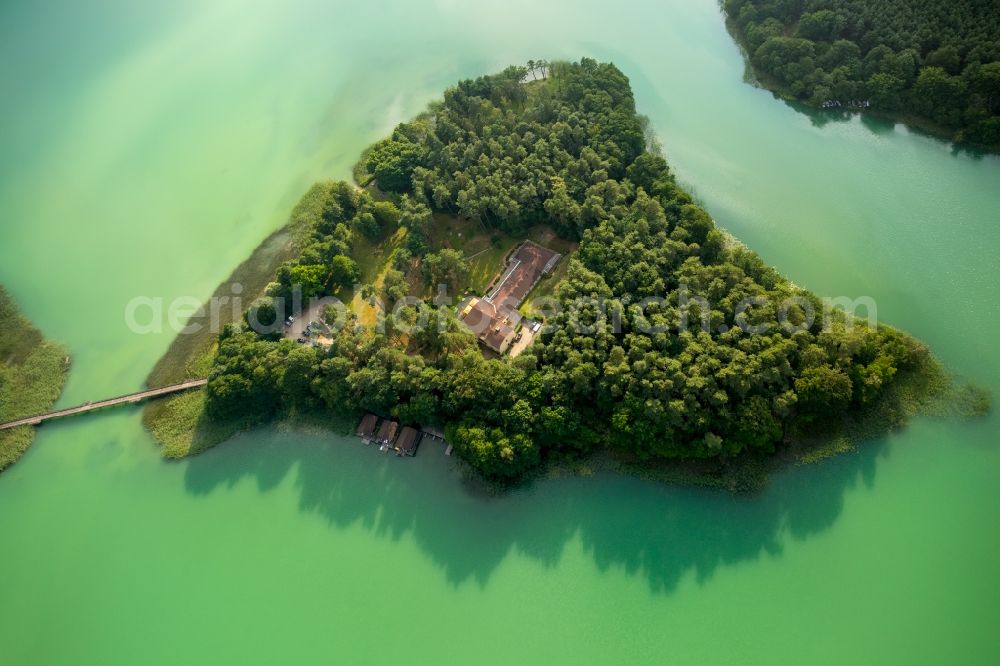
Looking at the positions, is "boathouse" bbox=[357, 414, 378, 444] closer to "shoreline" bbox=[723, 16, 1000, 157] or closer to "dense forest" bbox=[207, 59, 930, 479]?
"dense forest" bbox=[207, 59, 930, 479]

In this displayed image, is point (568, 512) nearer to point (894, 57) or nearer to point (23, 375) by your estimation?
point (23, 375)

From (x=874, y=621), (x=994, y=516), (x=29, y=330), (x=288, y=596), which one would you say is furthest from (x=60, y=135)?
(x=994, y=516)

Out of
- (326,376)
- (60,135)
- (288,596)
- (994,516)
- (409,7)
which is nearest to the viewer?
(994,516)

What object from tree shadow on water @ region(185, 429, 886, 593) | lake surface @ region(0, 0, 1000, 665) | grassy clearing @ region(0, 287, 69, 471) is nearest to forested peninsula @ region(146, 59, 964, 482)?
tree shadow on water @ region(185, 429, 886, 593)

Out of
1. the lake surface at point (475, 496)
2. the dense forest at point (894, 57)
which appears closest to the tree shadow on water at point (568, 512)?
the lake surface at point (475, 496)

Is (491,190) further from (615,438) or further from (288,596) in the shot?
(288,596)

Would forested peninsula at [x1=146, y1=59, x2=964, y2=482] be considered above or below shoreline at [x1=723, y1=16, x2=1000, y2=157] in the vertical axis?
below
